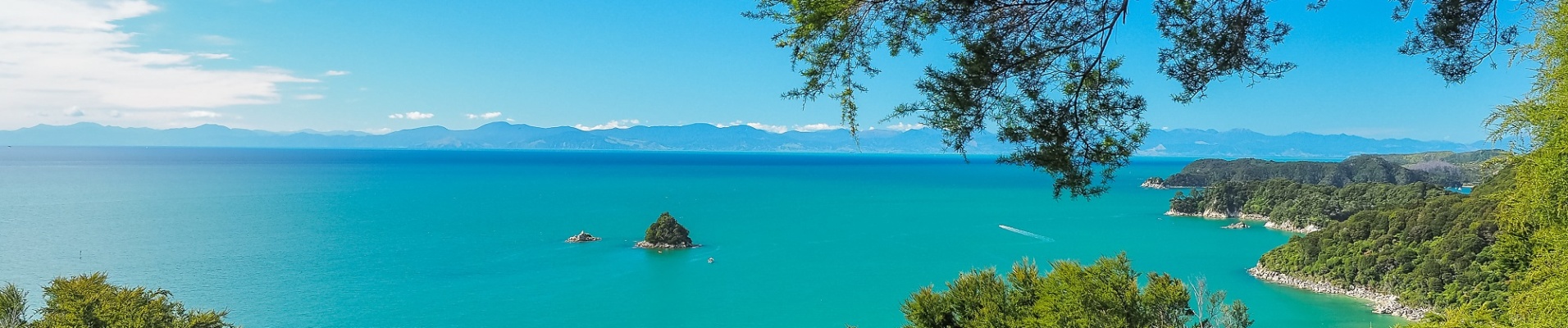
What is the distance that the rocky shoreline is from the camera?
2661 cm

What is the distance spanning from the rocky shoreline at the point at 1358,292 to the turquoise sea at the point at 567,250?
55 centimetres

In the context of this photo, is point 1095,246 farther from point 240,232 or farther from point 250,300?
point 240,232

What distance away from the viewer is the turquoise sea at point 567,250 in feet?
98.2

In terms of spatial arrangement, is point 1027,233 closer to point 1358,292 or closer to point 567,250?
point 1358,292

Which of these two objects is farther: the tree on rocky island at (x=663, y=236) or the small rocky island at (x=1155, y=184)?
the small rocky island at (x=1155, y=184)

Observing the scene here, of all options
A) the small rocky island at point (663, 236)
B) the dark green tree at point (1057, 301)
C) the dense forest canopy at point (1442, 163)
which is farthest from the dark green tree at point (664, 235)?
the dense forest canopy at point (1442, 163)

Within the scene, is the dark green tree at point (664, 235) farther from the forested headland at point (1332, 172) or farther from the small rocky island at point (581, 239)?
the forested headland at point (1332, 172)

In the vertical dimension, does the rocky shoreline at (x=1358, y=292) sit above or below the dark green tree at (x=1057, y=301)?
below

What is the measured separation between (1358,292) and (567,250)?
34134 millimetres

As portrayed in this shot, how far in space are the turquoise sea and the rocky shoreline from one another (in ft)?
1.81

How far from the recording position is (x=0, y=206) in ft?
190

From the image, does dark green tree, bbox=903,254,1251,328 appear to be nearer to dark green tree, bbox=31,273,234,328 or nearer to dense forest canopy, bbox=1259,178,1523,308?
dense forest canopy, bbox=1259,178,1523,308

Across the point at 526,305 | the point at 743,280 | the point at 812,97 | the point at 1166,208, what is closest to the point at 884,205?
the point at 1166,208

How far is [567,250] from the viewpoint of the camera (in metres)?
42.3
